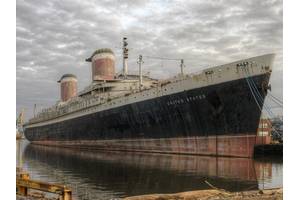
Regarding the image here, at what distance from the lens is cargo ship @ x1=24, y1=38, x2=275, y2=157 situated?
2012 centimetres

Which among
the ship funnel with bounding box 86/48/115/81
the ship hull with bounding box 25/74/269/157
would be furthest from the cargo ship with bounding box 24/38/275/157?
the ship funnel with bounding box 86/48/115/81

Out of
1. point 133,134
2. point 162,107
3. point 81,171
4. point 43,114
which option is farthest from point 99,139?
point 43,114

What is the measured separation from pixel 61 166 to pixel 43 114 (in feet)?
82.7

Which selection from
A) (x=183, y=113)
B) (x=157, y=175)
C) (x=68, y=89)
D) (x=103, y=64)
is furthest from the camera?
(x=68, y=89)

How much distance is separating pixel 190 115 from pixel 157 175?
7.59 metres

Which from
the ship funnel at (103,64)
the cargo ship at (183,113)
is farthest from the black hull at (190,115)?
the ship funnel at (103,64)

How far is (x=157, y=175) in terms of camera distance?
15508 millimetres

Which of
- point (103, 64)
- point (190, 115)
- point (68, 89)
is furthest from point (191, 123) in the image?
point (68, 89)

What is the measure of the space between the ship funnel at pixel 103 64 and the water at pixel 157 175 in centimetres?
1512

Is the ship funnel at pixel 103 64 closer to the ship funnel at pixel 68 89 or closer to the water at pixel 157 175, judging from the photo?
the ship funnel at pixel 68 89

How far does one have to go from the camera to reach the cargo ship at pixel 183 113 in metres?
20.1

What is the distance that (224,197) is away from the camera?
858 cm

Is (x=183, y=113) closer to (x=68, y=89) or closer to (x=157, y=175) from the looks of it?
(x=157, y=175)
